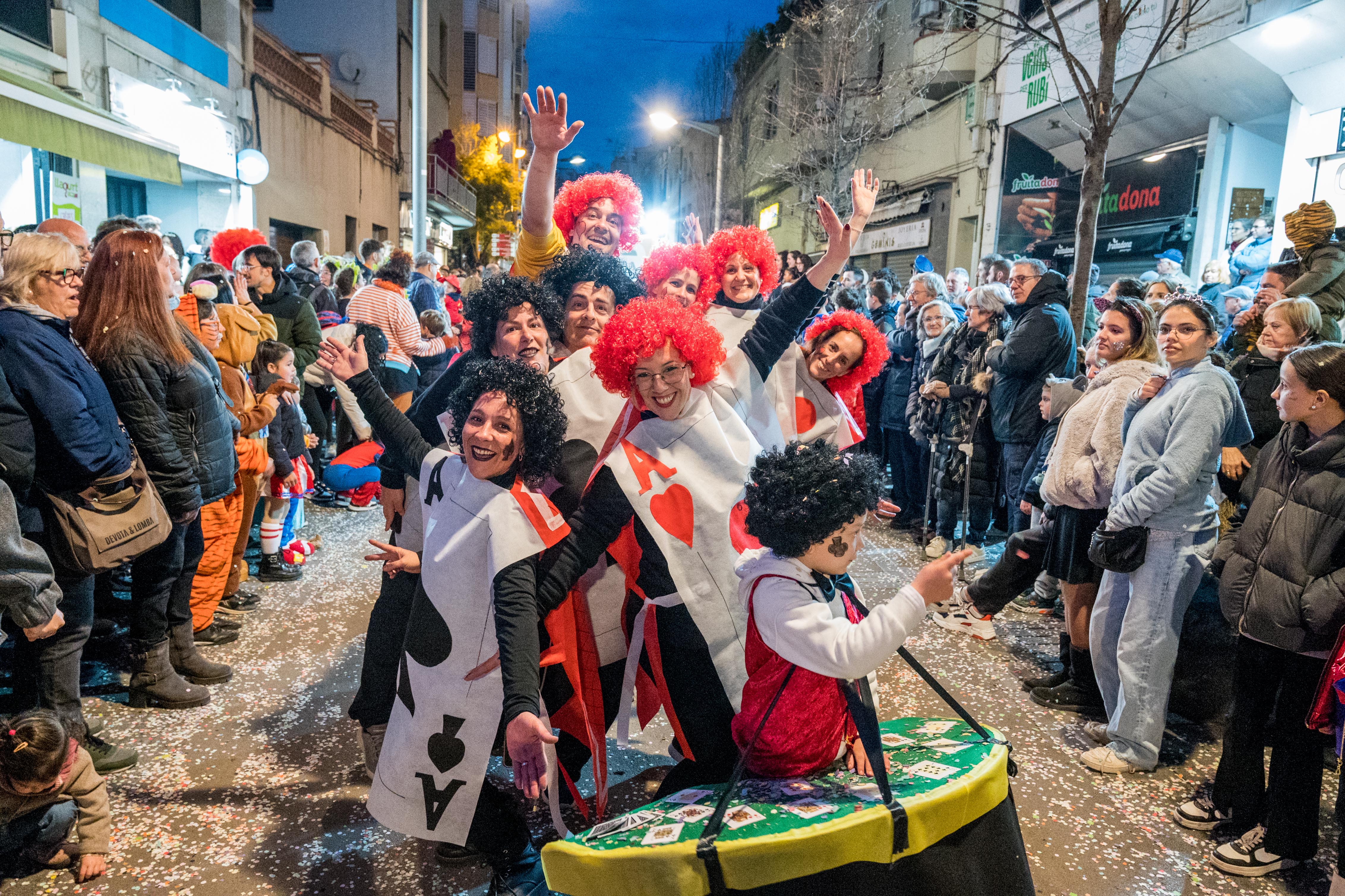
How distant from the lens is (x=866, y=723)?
72.2 inches

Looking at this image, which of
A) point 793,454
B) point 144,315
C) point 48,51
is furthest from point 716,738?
point 48,51

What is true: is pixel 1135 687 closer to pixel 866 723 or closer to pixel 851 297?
pixel 866 723

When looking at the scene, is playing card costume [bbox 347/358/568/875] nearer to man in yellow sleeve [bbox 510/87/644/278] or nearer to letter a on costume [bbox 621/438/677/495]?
→ letter a on costume [bbox 621/438/677/495]

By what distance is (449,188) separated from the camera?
105 feet

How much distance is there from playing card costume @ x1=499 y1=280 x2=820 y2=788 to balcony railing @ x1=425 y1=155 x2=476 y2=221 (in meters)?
22.6

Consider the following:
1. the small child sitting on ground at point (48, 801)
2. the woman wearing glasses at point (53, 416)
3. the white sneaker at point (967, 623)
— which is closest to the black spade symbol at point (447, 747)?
the small child sitting on ground at point (48, 801)

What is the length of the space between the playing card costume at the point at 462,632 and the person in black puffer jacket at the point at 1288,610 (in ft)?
7.74

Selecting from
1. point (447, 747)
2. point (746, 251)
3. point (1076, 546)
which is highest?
point (746, 251)

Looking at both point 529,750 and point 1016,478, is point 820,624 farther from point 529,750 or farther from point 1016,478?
point 1016,478

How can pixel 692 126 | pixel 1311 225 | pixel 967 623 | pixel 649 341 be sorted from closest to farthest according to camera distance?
pixel 649 341 < pixel 1311 225 < pixel 967 623 < pixel 692 126

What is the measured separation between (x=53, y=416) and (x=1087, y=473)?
13.9 feet

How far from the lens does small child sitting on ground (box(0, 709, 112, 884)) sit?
2.58m

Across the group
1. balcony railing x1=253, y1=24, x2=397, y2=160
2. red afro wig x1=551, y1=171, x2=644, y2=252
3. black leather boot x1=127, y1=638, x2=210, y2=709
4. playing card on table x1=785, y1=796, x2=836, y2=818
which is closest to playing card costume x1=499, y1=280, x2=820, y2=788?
playing card on table x1=785, y1=796, x2=836, y2=818

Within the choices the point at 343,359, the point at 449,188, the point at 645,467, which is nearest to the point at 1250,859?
the point at 645,467
